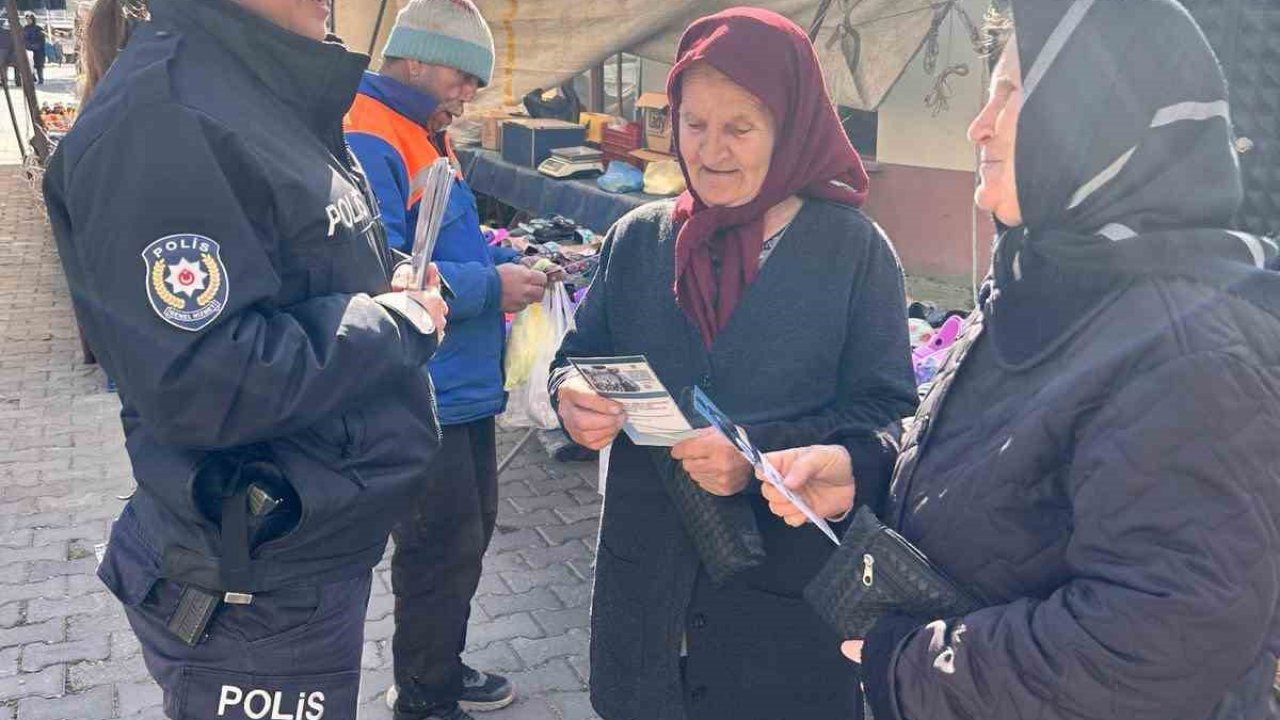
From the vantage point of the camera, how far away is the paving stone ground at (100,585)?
3.51m

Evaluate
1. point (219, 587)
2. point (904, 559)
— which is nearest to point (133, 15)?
point (219, 587)

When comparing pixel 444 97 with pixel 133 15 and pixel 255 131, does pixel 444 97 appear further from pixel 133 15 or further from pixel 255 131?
pixel 255 131

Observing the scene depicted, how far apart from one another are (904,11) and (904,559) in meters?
3.84

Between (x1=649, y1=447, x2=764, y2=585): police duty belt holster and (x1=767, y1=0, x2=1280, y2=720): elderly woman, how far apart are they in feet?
1.80

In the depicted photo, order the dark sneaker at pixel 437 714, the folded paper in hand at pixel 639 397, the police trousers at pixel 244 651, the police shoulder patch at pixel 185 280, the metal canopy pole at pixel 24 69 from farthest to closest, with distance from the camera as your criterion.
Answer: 1. the metal canopy pole at pixel 24 69
2. the dark sneaker at pixel 437 714
3. the folded paper in hand at pixel 639 397
4. the police trousers at pixel 244 651
5. the police shoulder patch at pixel 185 280

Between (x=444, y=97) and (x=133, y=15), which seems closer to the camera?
(x=133, y=15)

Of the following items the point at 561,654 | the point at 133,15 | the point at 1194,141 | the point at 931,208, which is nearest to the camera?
the point at 1194,141

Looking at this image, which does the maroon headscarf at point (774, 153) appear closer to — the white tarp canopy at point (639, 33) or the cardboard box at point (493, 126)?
the white tarp canopy at point (639, 33)

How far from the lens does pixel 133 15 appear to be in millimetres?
2680

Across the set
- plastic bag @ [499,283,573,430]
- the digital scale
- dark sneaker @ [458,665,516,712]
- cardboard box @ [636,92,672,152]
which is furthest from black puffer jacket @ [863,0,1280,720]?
the digital scale

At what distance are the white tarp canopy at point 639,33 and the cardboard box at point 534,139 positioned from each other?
3.44 feet

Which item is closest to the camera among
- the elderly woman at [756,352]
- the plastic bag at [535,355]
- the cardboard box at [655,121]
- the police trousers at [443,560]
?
the elderly woman at [756,352]

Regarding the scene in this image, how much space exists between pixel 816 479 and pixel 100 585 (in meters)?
3.35

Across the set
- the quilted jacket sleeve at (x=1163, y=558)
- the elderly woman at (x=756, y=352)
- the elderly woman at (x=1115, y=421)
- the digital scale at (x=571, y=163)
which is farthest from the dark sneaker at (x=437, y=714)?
the digital scale at (x=571, y=163)
